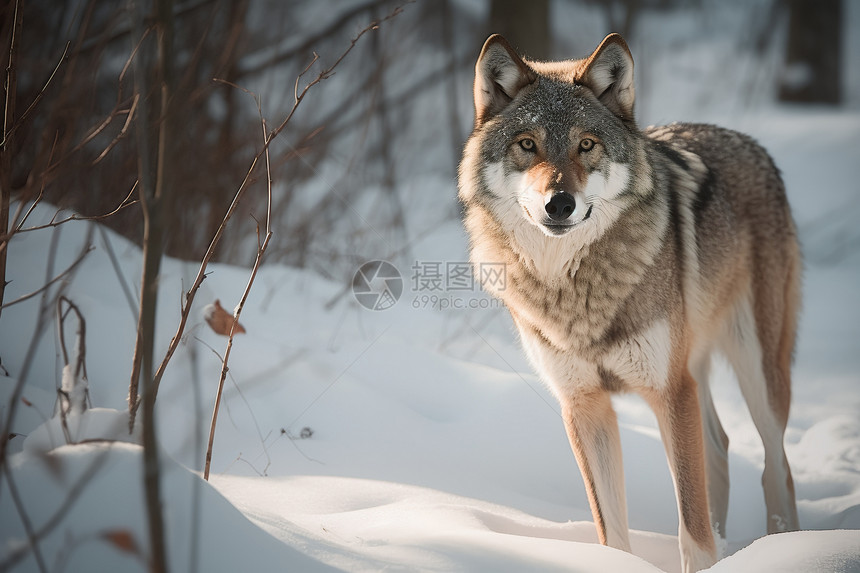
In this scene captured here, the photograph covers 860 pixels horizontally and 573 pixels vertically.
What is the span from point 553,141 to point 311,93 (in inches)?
196

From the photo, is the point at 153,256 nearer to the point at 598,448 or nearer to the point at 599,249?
the point at 599,249

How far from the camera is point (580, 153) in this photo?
2271mm

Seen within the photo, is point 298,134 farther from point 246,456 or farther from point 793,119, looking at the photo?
point 793,119

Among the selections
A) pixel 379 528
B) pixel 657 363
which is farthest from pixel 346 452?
pixel 657 363

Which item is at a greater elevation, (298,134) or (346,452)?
(298,134)

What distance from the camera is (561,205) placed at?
82.4 inches

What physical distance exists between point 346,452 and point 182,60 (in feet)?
12.8

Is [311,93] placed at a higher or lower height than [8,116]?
higher

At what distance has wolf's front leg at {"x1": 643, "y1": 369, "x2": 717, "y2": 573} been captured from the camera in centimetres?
228

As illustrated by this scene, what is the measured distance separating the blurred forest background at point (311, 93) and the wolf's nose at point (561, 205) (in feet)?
3.52
